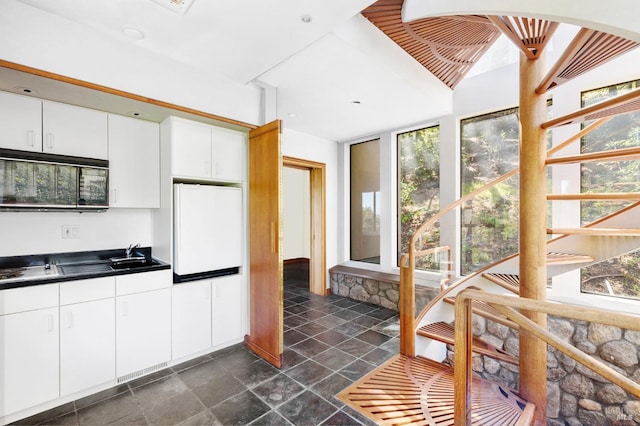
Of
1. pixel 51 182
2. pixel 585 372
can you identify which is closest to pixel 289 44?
pixel 51 182

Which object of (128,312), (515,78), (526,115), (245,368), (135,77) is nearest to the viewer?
(526,115)

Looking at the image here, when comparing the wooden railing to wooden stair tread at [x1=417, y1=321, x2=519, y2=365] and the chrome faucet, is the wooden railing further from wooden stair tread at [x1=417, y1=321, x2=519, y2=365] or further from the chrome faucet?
the chrome faucet

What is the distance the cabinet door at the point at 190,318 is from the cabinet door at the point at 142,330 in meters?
0.06

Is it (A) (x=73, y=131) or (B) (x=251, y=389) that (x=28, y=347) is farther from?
(A) (x=73, y=131)

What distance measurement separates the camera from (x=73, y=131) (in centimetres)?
252

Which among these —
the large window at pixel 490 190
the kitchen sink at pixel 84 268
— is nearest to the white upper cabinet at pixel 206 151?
the kitchen sink at pixel 84 268

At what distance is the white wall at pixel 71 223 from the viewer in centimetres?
245

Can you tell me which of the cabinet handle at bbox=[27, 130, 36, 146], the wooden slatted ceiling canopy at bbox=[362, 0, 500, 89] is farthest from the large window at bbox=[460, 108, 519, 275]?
the cabinet handle at bbox=[27, 130, 36, 146]

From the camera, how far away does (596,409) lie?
2.55 meters

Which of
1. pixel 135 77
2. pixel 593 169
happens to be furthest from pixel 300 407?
pixel 593 169

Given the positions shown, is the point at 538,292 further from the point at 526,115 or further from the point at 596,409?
the point at 596,409

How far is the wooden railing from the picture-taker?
1.10 m

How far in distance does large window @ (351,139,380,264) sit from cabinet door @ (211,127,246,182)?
2532mm

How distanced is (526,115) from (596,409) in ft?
8.69
